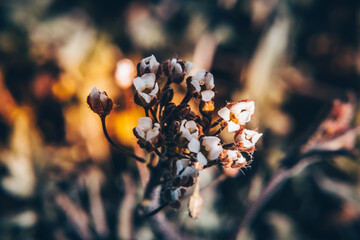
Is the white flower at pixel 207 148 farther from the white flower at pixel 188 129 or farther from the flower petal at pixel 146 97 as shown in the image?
the flower petal at pixel 146 97

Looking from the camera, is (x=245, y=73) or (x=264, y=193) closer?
(x=264, y=193)

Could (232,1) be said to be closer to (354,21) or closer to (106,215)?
(354,21)

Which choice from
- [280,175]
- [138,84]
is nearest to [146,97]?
[138,84]

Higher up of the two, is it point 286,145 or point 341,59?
point 341,59

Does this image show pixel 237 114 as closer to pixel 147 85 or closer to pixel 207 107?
pixel 207 107

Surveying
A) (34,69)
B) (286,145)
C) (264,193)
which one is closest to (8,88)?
(34,69)

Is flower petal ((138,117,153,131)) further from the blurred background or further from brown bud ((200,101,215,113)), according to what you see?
the blurred background

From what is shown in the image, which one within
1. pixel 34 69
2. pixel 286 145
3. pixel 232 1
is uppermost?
pixel 232 1
